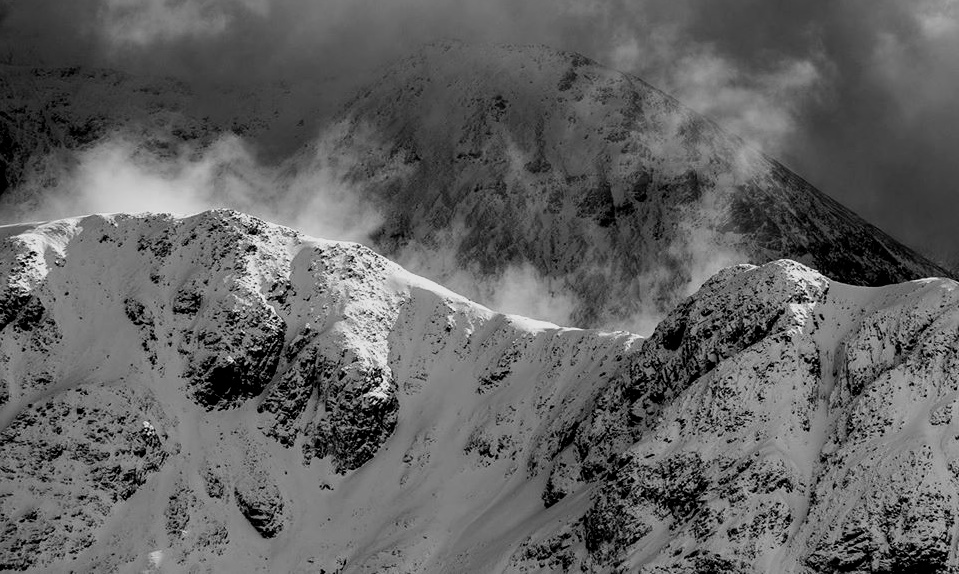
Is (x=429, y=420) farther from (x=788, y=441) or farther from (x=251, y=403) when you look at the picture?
(x=788, y=441)

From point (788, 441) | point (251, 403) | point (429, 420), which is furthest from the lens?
point (429, 420)

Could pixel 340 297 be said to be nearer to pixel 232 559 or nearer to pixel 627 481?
pixel 232 559

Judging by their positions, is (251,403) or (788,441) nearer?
(788,441)

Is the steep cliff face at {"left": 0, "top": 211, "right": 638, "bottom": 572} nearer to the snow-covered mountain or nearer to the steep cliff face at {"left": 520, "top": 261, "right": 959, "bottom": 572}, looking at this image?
the snow-covered mountain

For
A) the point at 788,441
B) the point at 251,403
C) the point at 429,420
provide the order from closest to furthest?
the point at 788,441, the point at 251,403, the point at 429,420

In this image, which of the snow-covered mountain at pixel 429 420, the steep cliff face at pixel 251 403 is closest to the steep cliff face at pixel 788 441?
the snow-covered mountain at pixel 429 420

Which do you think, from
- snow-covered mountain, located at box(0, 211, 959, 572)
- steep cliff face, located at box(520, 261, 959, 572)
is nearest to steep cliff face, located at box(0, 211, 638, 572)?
snow-covered mountain, located at box(0, 211, 959, 572)

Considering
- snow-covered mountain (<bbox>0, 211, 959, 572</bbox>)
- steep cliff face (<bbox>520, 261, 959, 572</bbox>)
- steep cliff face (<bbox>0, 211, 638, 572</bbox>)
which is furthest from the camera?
steep cliff face (<bbox>0, 211, 638, 572</bbox>)

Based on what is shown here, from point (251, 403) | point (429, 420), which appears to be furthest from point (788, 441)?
point (251, 403)

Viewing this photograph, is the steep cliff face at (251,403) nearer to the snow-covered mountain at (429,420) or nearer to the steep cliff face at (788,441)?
the snow-covered mountain at (429,420)
